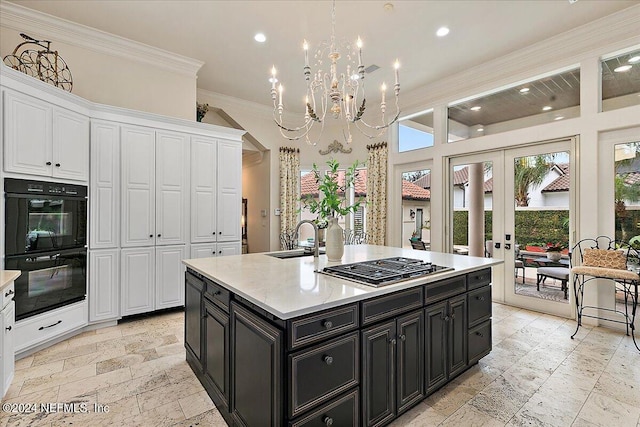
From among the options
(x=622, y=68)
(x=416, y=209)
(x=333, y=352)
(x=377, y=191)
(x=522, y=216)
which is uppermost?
(x=622, y=68)

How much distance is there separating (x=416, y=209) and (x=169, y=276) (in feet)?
13.5

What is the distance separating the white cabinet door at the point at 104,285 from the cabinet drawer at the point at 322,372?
122 inches

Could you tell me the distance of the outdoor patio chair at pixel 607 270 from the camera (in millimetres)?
3047

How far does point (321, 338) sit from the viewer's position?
145cm

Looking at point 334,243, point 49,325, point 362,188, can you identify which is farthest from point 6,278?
point 362,188

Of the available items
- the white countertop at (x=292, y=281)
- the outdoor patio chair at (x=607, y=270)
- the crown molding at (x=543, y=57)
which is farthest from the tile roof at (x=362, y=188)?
the white countertop at (x=292, y=281)

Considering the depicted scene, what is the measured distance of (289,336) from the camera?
1347 mm

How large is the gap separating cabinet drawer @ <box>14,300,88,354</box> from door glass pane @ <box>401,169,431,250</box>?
4.83 meters

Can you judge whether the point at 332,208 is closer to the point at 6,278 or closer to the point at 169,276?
the point at 6,278

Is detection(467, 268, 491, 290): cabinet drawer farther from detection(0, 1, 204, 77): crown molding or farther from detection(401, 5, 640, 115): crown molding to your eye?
detection(0, 1, 204, 77): crown molding

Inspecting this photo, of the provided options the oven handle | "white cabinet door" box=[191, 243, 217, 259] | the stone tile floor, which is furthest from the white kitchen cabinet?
the oven handle

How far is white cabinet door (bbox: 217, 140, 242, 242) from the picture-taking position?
14.2 ft

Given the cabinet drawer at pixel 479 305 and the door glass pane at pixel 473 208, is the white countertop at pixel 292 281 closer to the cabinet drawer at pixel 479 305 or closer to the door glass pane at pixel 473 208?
the cabinet drawer at pixel 479 305

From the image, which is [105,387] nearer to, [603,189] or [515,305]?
[515,305]
